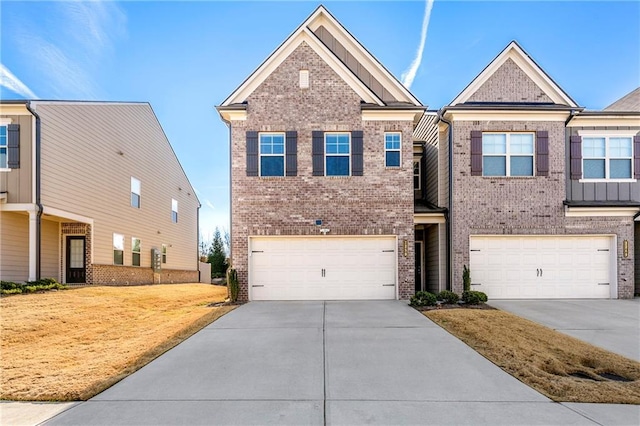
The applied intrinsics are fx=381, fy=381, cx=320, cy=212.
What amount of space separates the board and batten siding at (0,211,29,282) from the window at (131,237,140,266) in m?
5.59

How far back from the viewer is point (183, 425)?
444 cm

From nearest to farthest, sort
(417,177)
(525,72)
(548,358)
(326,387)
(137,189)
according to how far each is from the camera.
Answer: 1. (326,387)
2. (548,358)
3. (525,72)
4. (417,177)
5. (137,189)

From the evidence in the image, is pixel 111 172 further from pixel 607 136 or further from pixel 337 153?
pixel 607 136

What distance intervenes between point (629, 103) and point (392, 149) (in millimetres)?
11665

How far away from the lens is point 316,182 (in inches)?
511

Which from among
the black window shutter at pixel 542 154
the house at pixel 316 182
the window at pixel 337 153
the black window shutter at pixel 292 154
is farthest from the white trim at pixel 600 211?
the black window shutter at pixel 292 154

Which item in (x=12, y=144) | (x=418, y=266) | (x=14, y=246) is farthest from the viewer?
(x=418, y=266)

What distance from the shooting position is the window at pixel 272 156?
513 inches

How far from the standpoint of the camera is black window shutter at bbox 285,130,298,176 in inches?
511

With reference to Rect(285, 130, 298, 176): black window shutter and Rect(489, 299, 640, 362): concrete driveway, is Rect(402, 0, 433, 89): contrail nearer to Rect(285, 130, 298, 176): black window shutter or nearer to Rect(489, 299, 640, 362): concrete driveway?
Rect(285, 130, 298, 176): black window shutter

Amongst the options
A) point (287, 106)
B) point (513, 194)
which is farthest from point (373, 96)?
point (513, 194)

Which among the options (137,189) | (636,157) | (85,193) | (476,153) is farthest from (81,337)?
A: (636,157)

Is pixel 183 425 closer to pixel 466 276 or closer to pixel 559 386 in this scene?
pixel 559 386

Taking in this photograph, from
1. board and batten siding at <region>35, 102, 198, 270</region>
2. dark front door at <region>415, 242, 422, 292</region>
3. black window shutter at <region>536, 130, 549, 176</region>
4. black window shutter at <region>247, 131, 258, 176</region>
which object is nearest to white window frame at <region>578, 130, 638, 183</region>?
black window shutter at <region>536, 130, 549, 176</region>
